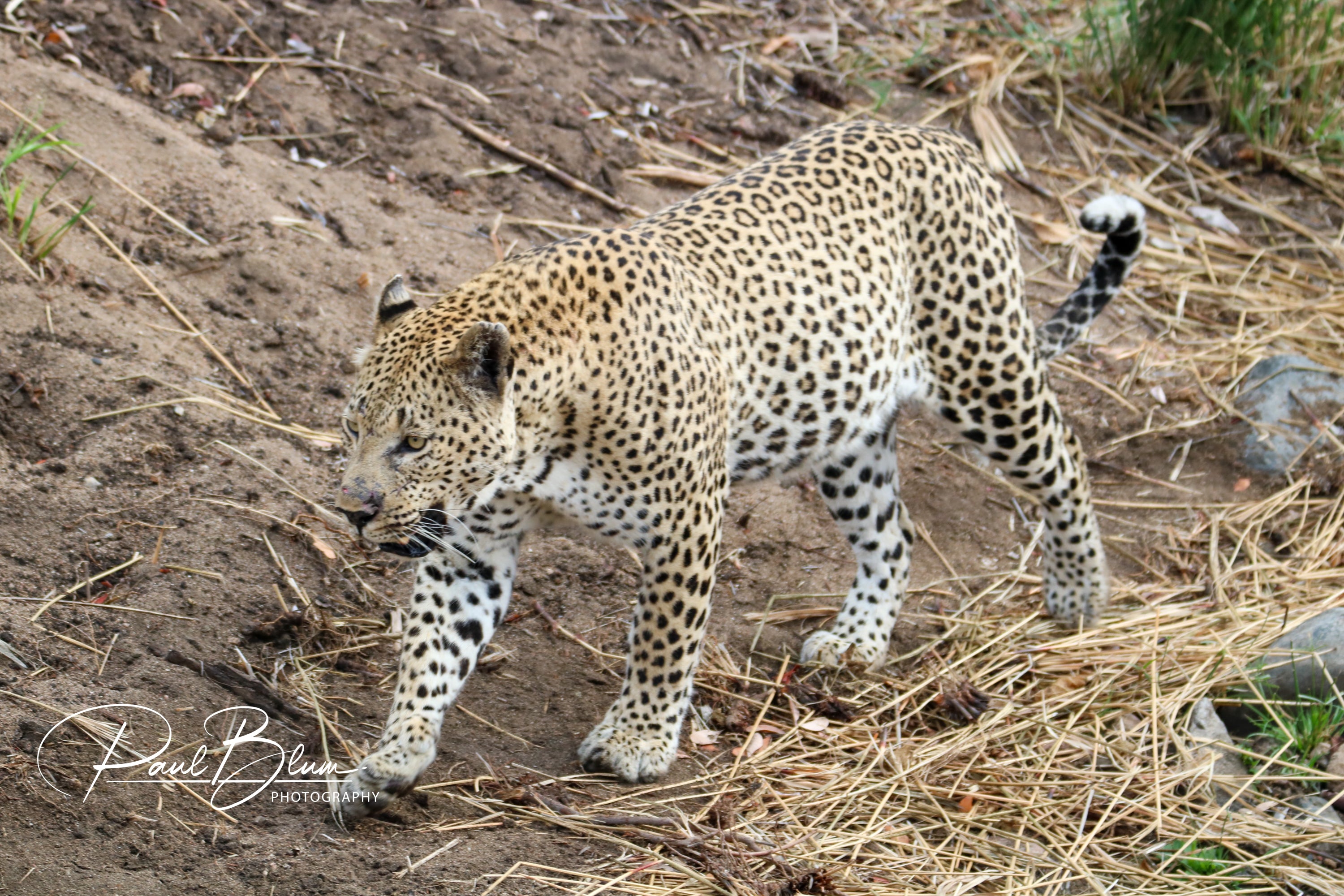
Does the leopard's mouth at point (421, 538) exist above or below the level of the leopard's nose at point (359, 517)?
below

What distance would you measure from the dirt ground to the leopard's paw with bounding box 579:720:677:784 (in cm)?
10

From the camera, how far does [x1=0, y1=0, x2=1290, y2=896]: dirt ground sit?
4516 mm

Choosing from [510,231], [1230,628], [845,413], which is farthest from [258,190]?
[1230,628]

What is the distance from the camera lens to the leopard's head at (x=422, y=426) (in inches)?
167

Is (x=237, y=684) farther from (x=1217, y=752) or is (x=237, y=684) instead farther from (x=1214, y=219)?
(x=1214, y=219)

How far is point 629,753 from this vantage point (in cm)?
506

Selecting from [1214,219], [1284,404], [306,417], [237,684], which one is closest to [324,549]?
[306,417]

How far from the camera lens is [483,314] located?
4.53 m

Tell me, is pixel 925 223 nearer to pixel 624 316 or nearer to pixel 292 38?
pixel 624 316

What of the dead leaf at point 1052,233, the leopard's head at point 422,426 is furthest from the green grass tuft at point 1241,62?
the leopard's head at point 422,426

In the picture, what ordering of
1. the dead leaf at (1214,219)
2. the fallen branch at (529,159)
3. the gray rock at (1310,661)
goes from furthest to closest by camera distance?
the dead leaf at (1214,219) → the fallen branch at (529,159) → the gray rock at (1310,661)

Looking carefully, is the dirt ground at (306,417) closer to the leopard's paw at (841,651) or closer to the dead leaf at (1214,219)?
the leopard's paw at (841,651)

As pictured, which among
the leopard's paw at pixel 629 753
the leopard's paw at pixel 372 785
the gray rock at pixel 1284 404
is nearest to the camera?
the leopard's paw at pixel 372 785

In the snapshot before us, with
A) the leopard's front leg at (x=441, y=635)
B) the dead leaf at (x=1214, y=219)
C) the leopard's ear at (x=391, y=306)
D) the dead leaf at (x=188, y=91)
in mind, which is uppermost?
the leopard's ear at (x=391, y=306)
